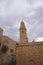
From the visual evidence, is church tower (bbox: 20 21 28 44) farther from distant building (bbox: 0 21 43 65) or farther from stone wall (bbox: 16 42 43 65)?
stone wall (bbox: 16 42 43 65)

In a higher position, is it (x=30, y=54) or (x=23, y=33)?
(x=23, y=33)

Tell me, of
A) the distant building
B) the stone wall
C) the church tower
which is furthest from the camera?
the church tower

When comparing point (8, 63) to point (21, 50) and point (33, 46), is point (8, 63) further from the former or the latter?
point (33, 46)

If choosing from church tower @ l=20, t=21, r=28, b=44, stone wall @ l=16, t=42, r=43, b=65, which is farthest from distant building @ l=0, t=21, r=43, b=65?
church tower @ l=20, t=21, r=28, b=44

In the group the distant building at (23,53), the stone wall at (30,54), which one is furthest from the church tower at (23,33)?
the stone wall at (30,54)


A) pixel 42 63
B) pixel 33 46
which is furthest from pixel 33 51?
pixel 42 63

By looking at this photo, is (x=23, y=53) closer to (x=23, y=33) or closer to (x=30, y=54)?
(x=30, y=54)

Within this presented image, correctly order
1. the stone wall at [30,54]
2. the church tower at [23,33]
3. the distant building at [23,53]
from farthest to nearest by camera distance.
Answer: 1. the church tower at [23,33]
2. the distant building at [23,53]
3. the stone wall at [30,54]

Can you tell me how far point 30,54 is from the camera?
23.5m

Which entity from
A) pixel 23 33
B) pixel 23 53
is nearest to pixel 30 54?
pixel 23 53

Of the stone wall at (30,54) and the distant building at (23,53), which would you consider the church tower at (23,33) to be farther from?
the stone wall at (30,54)

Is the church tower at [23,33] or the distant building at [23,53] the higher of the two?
the church tower at [23,33]

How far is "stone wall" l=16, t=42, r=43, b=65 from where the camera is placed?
74.9 feet

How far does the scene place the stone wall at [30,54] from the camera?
22.8m
